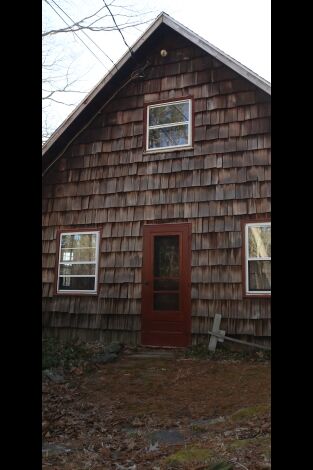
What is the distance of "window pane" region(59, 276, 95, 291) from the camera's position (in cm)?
914

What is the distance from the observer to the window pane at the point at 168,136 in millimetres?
8656

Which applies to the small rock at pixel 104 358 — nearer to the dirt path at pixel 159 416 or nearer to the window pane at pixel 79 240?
the dirt path at pixel 159 416

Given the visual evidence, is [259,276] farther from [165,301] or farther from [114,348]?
[114,348]

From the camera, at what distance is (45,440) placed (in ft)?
13.7

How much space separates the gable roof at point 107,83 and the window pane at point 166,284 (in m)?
3.61

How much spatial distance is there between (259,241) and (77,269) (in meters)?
3.84

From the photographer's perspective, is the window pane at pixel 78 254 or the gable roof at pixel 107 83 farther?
the window pane at pixel 78 254

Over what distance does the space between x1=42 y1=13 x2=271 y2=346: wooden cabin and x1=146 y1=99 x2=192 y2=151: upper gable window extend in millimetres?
23

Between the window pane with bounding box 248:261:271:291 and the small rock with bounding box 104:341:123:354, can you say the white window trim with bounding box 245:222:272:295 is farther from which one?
the small rock with bounding box 104:341:123:354

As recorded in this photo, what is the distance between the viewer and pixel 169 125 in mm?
8805

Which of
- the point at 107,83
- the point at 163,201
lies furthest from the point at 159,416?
the point at 107,83

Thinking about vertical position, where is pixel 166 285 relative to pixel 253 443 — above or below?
above

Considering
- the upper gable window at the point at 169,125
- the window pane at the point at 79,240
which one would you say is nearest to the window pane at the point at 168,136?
the upper gable window at the point at 169,125

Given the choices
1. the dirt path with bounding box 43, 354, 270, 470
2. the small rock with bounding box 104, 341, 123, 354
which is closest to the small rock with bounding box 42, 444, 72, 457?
the dirt path with bounding box 43, 354, 270, 470
